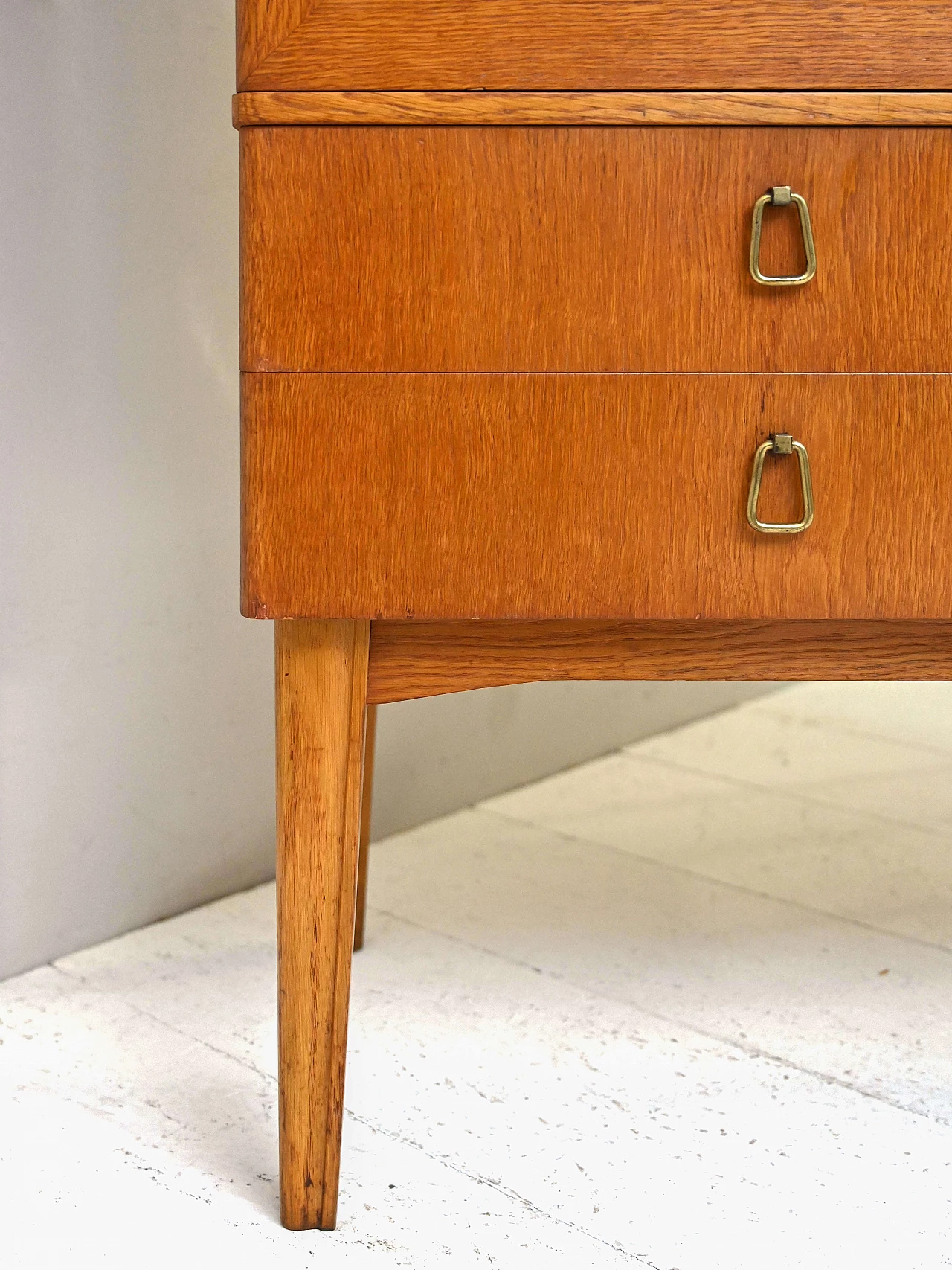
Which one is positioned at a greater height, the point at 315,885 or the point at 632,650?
the point at 632,650

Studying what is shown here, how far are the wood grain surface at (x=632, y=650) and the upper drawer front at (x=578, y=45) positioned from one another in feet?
1.02

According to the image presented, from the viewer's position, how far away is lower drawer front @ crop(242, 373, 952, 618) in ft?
2.63

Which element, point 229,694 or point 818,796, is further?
point 818,796

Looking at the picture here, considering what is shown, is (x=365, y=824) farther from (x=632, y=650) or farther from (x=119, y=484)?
(x=632, y=650)

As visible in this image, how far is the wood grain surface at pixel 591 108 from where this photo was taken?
30.4 inches

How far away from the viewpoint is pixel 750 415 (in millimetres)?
804

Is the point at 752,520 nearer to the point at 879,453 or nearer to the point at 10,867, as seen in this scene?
the point at 879,453

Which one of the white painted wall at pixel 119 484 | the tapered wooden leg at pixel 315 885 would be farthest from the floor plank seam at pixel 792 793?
the tapered wooden leg at pixel 315 885

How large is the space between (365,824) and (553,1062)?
12.3 inches

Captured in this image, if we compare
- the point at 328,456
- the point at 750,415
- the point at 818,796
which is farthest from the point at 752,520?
the point at 818,796

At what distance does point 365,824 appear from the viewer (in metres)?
1.33

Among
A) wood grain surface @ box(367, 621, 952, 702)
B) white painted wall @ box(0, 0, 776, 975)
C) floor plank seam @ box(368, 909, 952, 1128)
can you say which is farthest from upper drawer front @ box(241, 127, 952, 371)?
floor plank seam @ box(368, 909, 952, 1128)

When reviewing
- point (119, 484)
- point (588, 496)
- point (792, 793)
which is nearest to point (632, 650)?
point (588, 496)

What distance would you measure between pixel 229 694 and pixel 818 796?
0.77m
